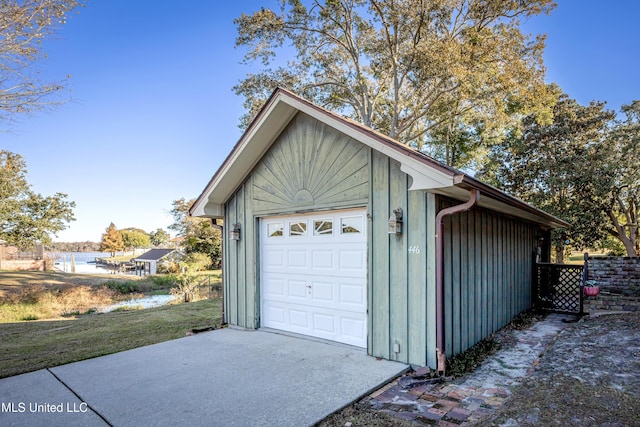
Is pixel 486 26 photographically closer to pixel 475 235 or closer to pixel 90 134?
pixel 475 235

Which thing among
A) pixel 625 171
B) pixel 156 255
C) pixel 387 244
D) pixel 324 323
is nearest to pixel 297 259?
pixel 324 323

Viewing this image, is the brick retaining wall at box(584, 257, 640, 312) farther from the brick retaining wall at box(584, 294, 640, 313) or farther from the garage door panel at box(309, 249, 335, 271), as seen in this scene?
the garage door panel at box(309, 249, 335, 271)

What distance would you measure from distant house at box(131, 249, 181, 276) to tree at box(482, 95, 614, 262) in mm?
27253

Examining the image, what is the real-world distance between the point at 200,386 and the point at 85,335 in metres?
4.30

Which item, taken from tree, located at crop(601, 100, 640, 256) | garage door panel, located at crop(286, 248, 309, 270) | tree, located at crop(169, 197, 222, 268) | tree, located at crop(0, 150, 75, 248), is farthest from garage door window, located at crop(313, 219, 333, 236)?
tree, located at crop(0, 150, 75, 248)

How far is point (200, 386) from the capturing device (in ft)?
13.2

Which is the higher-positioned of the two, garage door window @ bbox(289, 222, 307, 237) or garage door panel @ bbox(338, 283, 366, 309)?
garage door window @ bbox(289, 222, 307, 237)

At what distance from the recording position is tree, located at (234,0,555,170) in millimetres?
12727

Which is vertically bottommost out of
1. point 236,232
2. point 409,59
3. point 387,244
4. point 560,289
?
point 560,289

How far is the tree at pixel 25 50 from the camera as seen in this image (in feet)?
19.2

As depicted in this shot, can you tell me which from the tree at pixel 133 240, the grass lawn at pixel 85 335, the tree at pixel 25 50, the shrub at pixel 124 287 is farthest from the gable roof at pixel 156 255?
the tree at pixel 133 240

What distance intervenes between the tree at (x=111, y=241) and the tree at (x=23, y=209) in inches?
1401

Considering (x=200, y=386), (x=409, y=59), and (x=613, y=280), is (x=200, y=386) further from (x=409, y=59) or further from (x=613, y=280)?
(x=409, y=59)

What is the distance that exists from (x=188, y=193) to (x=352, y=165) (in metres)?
32.6
